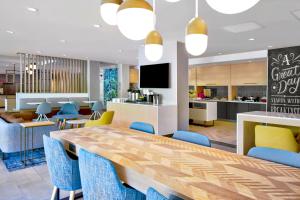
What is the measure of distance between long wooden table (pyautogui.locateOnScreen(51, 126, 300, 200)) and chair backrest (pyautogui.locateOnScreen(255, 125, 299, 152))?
4.78ft

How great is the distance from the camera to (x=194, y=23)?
178cm

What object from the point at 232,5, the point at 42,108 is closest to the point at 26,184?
the point at 232,5

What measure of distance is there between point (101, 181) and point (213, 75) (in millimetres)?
8004

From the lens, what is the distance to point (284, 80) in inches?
147

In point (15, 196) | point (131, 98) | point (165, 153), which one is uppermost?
point (131, 98)

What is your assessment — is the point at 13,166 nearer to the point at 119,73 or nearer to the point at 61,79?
the point at 61,79

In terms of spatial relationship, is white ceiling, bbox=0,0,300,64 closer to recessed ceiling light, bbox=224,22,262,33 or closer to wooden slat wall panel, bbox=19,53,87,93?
recessed ceiling light, bbox=224,22,262,33

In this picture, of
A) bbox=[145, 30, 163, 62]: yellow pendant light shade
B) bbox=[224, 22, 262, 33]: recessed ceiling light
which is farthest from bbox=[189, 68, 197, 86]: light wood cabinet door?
bbox=[145, 30, 163, 62]: yellow pendant light shade

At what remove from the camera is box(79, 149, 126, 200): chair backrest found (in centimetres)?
130

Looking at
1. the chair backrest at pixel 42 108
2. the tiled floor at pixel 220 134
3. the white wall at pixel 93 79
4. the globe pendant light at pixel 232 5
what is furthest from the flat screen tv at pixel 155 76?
the globe pendant light at pixel 232 5

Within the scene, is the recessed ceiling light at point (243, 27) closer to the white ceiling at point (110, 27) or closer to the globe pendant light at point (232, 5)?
the white ceiling at point (110, 27)

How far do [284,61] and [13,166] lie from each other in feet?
15.9

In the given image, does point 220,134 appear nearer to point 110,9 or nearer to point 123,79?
point 110,9

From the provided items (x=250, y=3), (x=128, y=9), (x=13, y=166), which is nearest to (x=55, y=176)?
(x=128, y=9)
